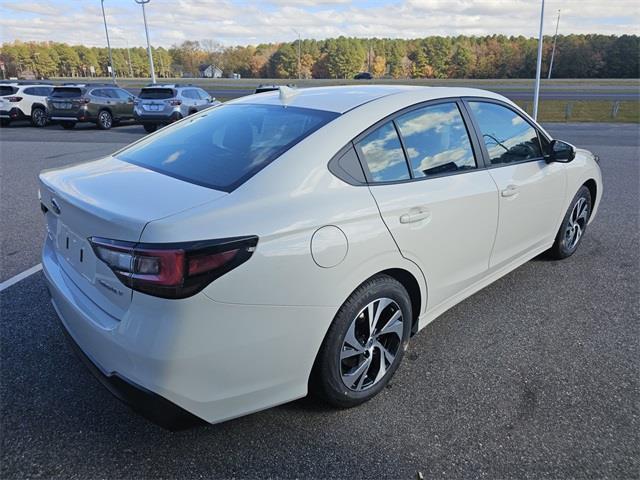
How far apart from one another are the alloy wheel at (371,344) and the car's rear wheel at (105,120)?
1822cm

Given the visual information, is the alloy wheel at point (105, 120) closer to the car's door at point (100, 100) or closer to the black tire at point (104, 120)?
the black tire at point (104, 120)

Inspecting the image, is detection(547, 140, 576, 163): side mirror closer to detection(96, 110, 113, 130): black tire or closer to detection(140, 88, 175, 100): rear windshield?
detection(140, 88, 175, 100): rear windshield

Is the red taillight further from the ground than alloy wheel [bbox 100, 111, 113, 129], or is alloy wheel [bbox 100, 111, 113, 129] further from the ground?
the red taillight

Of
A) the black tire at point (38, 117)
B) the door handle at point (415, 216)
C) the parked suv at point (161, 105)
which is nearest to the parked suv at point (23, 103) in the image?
the black tire at point (38, 117)

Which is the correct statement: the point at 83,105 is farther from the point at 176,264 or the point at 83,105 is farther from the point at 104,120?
the point at 176,264

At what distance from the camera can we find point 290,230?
2035mm

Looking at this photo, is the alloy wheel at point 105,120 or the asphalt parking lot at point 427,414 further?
the alloy wheel at point 105,120

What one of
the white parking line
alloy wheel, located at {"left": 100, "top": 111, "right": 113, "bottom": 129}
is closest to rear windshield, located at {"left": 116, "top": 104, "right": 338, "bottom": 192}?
the white parking line

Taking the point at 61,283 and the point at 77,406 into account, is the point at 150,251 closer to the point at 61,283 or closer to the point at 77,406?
the point at 61,283

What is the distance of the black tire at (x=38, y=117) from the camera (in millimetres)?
18594

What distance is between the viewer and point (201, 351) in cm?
189

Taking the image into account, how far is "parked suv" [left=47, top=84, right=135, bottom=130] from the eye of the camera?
1733cm

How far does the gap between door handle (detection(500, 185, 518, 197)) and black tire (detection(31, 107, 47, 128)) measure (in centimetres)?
2025

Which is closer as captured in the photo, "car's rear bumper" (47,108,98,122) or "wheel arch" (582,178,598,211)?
"wheel arch" (582,178,598,211)
